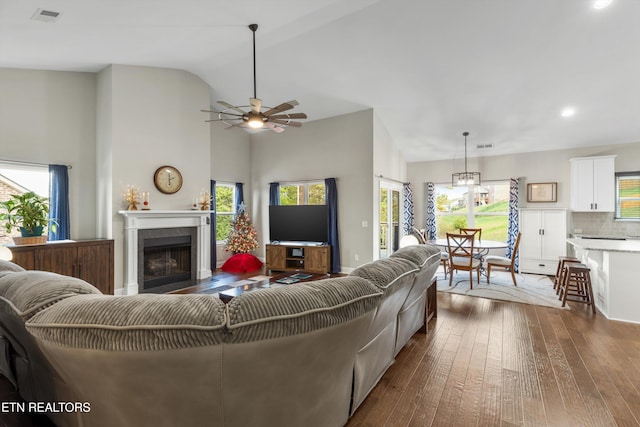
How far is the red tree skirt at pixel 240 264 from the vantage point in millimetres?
6574

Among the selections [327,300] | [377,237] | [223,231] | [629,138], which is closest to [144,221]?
[223,231]

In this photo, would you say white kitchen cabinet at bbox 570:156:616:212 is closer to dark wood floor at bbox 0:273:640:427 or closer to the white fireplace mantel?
dark wood floor at bbox 0:273:640:427

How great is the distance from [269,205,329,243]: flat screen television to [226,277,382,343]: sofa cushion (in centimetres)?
486

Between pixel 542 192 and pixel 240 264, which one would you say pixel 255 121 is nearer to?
pixel 240 264

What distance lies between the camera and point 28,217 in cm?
402

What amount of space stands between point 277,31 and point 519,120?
15.2ft

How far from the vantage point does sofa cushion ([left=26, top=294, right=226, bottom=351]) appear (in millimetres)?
1021

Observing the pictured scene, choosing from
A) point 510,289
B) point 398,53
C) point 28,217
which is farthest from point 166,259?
point 510,289

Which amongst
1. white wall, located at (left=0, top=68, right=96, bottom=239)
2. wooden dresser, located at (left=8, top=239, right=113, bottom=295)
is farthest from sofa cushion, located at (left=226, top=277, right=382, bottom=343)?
white wall, located at (left=0, top=68, right=96, bottom=239)

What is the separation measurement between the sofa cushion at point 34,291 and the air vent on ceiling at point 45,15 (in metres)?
3.18

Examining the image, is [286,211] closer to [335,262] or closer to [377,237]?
[335,262]

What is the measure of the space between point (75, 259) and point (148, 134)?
227cm

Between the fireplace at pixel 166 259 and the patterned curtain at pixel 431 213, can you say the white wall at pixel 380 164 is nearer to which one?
the patterned curtain at pixel 431 213

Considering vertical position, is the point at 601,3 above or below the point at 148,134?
above
